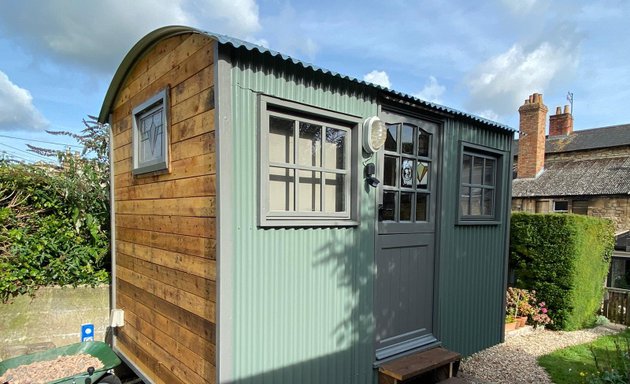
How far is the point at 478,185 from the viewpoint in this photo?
4.60m

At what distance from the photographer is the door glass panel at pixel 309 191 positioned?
112 inches

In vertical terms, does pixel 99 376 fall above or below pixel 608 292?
above

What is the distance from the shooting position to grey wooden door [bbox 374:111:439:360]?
3.48 m

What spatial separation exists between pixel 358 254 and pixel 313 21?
14.0ft

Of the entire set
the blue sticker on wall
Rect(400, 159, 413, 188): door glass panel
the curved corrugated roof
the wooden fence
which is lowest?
the wooden fence

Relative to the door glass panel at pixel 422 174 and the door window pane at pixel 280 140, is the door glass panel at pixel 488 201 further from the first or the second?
the door window pane at pixel 280 140

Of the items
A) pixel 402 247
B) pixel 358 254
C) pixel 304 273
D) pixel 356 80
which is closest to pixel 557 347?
pixel 402 247

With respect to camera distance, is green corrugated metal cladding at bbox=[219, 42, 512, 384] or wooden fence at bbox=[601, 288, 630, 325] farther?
wooden fence at bbox=[601, 288, 630, 325]

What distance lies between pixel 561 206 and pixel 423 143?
14.3m

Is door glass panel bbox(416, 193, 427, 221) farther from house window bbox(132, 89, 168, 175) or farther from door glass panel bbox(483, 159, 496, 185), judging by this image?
house window bbox(132, 89, 168, 175)

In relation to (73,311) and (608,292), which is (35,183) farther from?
(608,292)

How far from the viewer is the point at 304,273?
9.11 feet

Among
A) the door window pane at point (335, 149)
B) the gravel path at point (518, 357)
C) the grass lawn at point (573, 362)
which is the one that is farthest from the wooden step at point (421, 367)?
the door window pane at point (335, 149)

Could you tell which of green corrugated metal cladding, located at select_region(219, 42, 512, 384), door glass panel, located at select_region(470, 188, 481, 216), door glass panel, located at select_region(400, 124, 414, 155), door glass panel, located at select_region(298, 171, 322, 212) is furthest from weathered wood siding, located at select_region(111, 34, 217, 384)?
door glass panel, located at select_region(470, 188, 481, 216)
